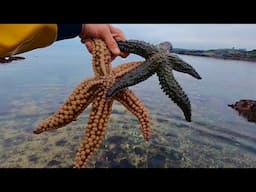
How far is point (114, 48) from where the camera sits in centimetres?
94

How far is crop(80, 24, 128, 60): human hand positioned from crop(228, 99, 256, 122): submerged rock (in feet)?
2.87

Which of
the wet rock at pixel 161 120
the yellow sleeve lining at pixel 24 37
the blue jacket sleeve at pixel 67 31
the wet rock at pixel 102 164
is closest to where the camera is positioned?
the yellow sleeve lining at pixel 24 37

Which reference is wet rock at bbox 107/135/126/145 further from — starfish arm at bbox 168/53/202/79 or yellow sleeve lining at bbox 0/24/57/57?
yellow sleeve lining at bbox 0/24/57/57

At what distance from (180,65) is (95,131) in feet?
1.02

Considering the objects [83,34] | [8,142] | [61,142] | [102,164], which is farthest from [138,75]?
[8,142]

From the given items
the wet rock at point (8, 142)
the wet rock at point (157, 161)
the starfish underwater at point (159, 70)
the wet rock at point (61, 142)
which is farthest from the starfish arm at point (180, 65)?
the wet rock at point (8, 142)

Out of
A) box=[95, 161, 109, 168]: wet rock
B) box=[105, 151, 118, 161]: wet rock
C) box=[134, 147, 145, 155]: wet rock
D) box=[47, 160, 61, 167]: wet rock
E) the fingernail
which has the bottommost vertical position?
box=[47, 160, 61, 167]: wet rock

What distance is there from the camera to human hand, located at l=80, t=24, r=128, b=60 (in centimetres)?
90

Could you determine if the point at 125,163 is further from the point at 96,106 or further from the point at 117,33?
the point at 117,33

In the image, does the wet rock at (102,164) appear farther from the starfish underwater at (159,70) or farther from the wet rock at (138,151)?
the starfish underwater at (159,70)

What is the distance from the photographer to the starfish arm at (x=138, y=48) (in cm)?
95

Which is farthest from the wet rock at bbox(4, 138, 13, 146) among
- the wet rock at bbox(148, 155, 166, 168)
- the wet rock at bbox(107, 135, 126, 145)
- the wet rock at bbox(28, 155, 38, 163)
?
the wet rock at bbox(148, 155, 166, 168)
